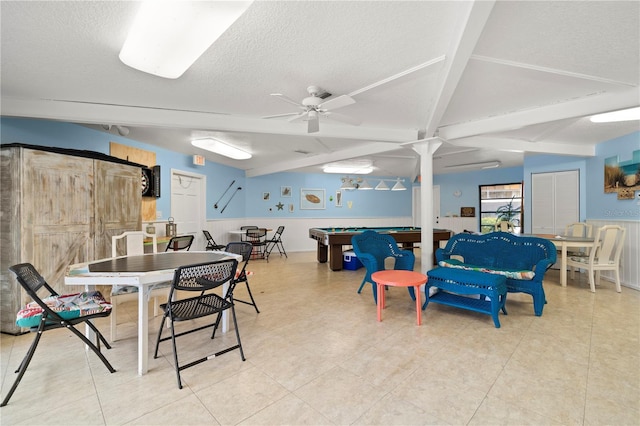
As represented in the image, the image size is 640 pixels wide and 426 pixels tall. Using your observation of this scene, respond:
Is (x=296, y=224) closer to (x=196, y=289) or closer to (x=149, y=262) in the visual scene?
(x=149, y=262)

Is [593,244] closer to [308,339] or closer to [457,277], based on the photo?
[457,277]

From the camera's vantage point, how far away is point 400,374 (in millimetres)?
2223

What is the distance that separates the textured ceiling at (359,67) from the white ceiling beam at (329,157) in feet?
2.37

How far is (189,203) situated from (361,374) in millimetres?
5647

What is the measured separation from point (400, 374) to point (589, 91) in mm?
3489

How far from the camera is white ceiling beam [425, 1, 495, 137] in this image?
1.71 metres

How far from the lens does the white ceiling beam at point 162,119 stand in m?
3.20

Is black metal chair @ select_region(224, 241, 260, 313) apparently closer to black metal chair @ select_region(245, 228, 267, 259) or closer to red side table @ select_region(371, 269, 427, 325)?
red side table @ select_region(371, 269, 427, 325)

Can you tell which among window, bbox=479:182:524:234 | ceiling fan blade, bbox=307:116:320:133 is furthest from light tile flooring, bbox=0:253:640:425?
window, bbox=479:182:524:234

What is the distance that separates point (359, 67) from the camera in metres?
2.61

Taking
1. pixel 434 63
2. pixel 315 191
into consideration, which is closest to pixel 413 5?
pixel 434 63

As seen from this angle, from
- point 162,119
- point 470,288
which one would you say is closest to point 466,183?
point 470,288

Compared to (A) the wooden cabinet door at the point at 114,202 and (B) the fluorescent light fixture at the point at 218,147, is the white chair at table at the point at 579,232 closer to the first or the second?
(B) the fluorescent light fixture at the point at 218,147

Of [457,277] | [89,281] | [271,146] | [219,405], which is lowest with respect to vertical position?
[219,405]
